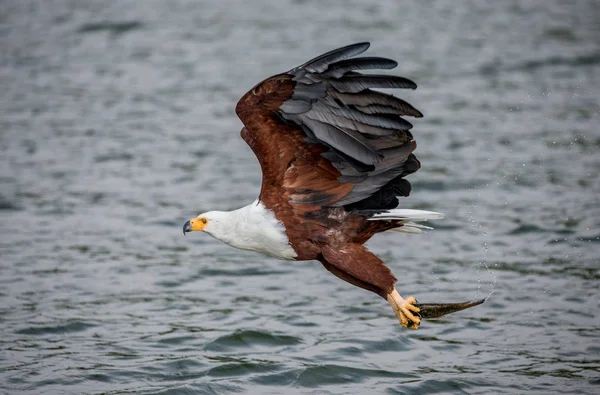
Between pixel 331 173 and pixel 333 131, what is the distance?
0.46 meters

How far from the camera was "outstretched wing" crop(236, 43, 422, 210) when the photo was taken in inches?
221

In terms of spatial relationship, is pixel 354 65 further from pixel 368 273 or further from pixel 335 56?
pixel 368 273

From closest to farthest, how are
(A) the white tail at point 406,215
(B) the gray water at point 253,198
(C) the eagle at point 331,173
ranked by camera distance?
(C) the eagle at point 331,173
(A) the white tail at point 406,215
(B) the gray water at point 253,198

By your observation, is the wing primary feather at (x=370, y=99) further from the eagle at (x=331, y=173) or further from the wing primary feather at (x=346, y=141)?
the wing primary feather at (x=346, y=141)

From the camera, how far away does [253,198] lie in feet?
33.3

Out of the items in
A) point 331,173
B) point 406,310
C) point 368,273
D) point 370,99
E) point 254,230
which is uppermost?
point 370,99

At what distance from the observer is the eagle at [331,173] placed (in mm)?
5688

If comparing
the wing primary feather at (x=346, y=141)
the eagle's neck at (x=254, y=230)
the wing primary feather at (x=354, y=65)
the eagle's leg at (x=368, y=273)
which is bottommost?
the eagle's leg at (x=368, y=273)

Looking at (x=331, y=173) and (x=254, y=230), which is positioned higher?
(x=331, y=173)

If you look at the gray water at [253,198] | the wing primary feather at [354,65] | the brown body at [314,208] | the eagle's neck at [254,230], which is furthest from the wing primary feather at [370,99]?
the gray water at [253,198]

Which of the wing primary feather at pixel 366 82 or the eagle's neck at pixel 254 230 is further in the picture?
the eagle's neck at pixel 254 230

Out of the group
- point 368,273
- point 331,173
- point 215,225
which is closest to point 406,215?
point 368,273

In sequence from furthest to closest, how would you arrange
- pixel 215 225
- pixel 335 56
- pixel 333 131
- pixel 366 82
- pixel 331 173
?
pixel 215 225
pixel 331 173
pixel 333 131
pixel 366 82
pixel 335 56

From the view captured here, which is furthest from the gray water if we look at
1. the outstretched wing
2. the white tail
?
the outstretched wing
